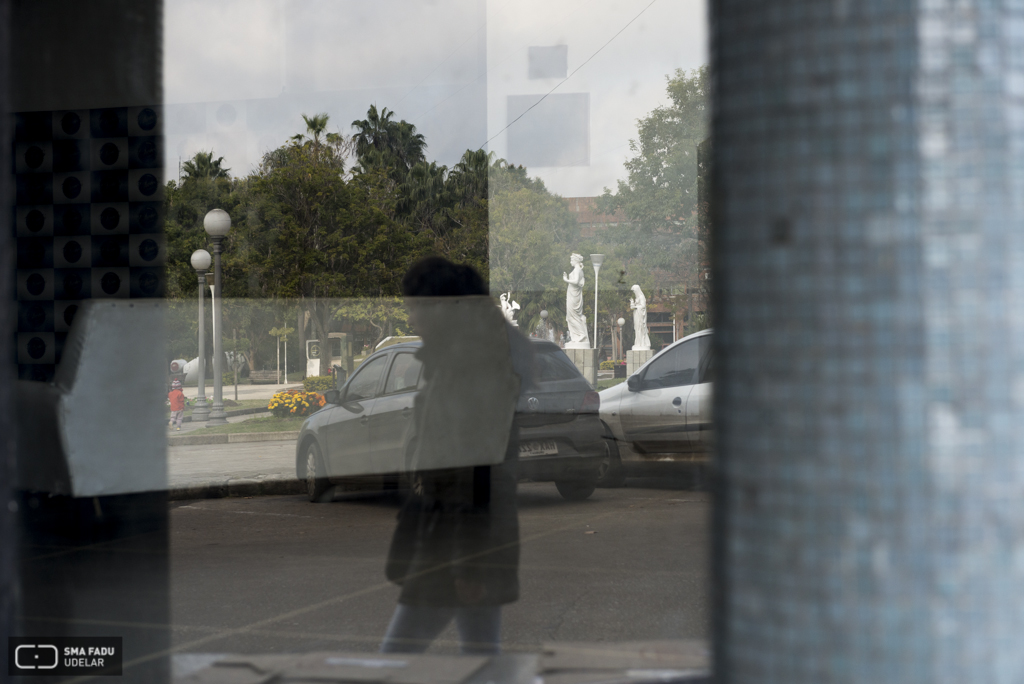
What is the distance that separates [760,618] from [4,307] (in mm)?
818

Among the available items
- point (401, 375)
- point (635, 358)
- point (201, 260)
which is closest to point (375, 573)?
point (401, 375)

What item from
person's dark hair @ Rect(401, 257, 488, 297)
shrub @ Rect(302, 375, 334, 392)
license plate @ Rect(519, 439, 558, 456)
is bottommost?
license plate @ Rect(519, 439, 558, 456)

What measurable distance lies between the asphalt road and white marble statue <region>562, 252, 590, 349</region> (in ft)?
25.5

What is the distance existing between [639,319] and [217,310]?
24.3 ft

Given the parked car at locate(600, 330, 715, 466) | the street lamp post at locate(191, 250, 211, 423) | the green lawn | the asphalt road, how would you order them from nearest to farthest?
the asphalt road → the parked car at locate(600, 330, 715, 466) → the green lawn → the street lamp post at locate(191, 250, 211, 423)

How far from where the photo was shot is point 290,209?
1475 centimetres

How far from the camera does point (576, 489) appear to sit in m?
7.91

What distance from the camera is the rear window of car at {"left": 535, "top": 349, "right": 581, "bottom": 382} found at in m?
7.88

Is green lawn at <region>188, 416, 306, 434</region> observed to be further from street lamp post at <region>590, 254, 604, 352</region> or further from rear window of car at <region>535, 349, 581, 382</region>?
street lamp post at <region>590, 254, 604, 352</region>

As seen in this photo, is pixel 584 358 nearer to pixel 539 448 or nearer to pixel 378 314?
A: pixel 378 314

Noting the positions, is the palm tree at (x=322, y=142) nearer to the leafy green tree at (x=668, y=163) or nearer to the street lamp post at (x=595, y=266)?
the leafy green tree at (x=668, y=163)

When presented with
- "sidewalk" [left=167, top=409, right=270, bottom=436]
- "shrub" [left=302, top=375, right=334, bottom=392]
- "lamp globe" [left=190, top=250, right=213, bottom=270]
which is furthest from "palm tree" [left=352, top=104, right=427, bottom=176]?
"sidewalk" [left=167, top=409, right=270, bottom=436]

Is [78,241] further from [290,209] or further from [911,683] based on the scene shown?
[290,209]

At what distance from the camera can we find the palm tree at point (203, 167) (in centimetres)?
1297
